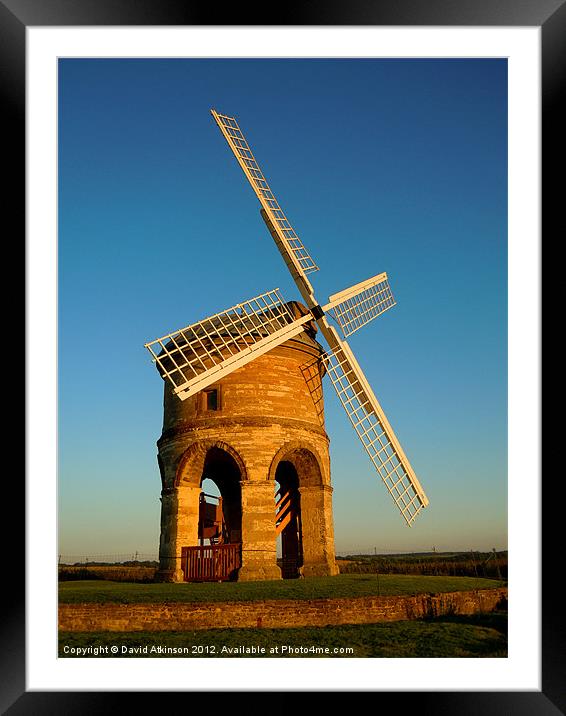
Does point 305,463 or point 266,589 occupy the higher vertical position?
point 305,463

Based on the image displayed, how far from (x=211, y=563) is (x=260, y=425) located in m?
3.53

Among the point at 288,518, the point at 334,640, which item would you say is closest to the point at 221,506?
the point at 288,518

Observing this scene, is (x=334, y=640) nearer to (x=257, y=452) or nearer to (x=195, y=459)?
(x=257, y=452)

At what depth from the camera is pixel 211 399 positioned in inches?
762

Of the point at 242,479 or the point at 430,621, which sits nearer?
the point at 430,621

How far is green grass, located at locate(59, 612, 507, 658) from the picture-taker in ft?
40.6

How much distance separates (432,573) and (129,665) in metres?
12.2

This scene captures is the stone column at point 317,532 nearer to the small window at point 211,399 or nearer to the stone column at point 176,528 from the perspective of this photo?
the stone column at point 176,528

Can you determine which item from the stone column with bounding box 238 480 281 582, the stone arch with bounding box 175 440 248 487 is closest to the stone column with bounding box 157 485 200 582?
the stone arch with bounding box 175 440 248 487
